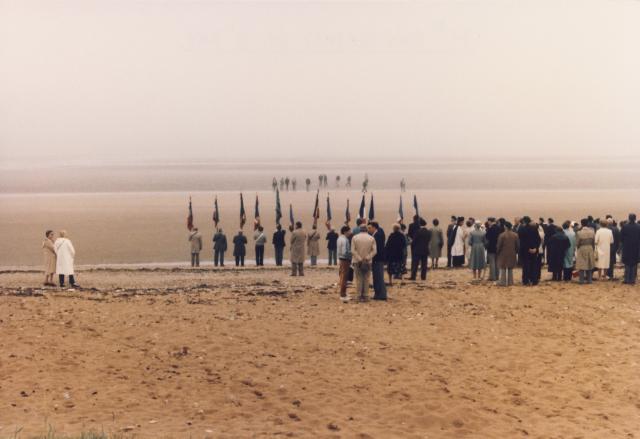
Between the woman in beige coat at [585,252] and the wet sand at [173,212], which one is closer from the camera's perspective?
the woman in beige coat at [585,252]

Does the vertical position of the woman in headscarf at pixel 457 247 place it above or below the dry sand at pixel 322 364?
above

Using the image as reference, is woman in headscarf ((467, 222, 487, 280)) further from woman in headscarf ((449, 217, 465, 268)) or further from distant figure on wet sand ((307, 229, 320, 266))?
distant figure on wet sand ((307, 229, 320, 266))

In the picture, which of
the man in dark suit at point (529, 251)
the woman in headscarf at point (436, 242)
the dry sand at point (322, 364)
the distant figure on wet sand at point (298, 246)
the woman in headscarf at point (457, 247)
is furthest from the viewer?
the woman in headscarf at point (457, 247)

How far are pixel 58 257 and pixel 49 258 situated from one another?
0.23 metres

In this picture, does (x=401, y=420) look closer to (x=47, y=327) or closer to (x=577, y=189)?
(x=47, y=327)

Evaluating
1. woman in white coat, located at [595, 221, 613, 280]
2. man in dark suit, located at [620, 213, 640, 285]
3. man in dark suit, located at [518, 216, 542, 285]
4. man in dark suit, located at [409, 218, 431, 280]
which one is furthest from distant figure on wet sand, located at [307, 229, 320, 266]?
man in dark suit, located at [620, 213, 640, 285]

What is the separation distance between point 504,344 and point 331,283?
758 centimetres

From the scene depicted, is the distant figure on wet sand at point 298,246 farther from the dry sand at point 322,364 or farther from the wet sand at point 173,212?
the wet sand at point 173,212

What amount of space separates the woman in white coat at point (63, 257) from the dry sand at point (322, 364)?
123 cm

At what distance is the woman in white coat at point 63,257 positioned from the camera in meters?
20.0

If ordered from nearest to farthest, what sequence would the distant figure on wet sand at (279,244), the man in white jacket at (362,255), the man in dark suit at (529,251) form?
the man in white jacket at (362,255) → the man in dark suit at (529,251) → the distant figure on wet sand at (279,244)

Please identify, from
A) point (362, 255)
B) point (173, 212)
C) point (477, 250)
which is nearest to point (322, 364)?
point (362, 255)

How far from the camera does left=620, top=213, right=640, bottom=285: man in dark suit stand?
1981cm

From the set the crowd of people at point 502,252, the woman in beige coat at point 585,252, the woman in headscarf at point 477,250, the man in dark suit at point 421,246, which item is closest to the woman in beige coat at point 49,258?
the crowd of people at point 502,252
